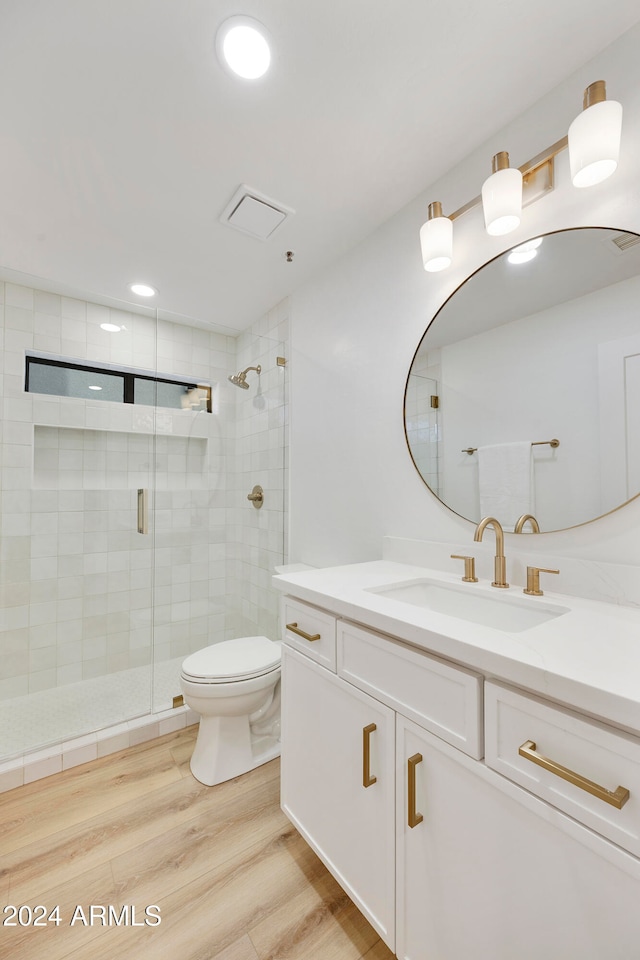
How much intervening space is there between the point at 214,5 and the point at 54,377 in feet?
6.25

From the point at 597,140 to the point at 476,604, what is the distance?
1.18 metres

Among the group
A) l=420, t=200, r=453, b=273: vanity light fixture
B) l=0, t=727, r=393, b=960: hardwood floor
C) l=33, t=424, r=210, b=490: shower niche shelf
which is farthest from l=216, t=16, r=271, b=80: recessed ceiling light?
l=0, t=727, r=393, b=960: hardwood floor

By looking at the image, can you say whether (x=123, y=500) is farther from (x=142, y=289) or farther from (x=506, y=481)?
(x=506, y=481)

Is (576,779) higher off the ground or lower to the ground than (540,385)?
lower

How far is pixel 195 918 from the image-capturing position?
3.61ft

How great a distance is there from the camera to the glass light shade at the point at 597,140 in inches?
36.0

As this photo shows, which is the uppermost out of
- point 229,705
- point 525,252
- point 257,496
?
point 525,252

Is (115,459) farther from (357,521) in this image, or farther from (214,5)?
(214,5)

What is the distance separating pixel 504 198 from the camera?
3.62ft

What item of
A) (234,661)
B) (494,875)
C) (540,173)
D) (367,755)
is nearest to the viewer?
(494,875)

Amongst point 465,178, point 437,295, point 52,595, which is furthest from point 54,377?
point 465,178

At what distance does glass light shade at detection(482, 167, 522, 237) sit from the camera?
110 cm

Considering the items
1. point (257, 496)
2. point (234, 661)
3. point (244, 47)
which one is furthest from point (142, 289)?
point (234, 661)

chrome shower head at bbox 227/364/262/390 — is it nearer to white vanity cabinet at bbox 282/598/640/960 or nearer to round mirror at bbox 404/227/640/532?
round mirror at bbox 404/227/640/532
